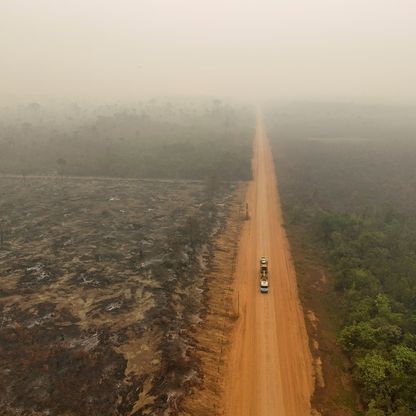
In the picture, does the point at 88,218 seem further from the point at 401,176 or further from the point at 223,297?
the point at 401,176

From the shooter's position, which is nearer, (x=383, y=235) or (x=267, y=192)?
(x=383, y=235)

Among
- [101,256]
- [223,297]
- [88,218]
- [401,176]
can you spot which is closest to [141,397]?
[223,297]

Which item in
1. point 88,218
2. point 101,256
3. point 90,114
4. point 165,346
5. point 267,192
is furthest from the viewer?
point 90,114

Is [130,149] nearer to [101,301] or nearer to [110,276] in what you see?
[110,276]

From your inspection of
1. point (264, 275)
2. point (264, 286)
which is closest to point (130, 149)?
point (264, 275)

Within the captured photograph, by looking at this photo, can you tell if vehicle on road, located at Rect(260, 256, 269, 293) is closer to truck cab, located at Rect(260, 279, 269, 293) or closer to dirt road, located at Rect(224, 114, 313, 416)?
truck cab, located at Rect(260, 279, 269, 293)

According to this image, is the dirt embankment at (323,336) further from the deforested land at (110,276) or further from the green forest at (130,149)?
the green forest at (130,149)

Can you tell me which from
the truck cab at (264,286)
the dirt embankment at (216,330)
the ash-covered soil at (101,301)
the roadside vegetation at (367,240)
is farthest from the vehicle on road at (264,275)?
the roadside vegetation at (367,240)
